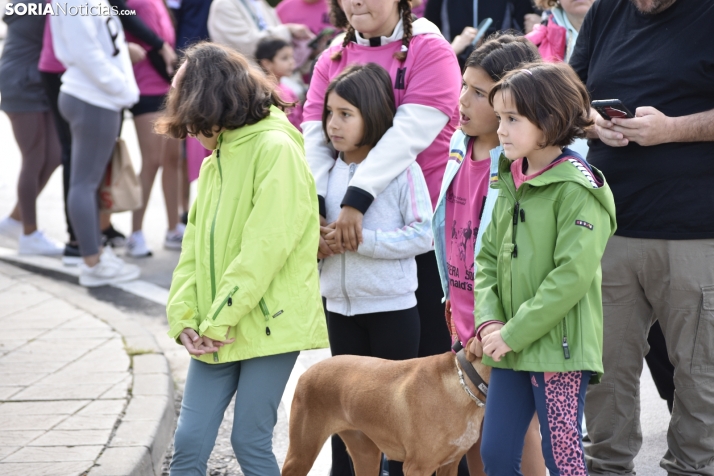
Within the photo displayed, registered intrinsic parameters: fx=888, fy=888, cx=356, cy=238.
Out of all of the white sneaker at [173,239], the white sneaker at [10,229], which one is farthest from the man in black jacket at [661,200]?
the white sneaker at [10,229]

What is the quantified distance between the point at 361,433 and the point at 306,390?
0.97ft

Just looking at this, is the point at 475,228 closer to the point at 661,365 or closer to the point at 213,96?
the point at 213,96

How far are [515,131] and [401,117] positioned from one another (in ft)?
2.86

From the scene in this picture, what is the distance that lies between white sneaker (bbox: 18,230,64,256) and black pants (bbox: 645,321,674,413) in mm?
5206

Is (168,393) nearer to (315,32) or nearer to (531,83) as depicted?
(531,83)

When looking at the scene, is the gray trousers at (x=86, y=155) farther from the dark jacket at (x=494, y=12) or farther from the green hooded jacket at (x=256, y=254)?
the green hooded jacket at (x=256, y=254)

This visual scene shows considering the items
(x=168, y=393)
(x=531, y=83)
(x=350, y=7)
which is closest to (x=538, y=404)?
(x=531, y=83)

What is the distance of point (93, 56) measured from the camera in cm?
636

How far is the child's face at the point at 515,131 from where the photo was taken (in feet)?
9.67

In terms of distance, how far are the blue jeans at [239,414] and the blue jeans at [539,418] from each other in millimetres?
791

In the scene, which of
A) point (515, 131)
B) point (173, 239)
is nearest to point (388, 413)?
point (515, 131)

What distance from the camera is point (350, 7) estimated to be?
3.86 meters

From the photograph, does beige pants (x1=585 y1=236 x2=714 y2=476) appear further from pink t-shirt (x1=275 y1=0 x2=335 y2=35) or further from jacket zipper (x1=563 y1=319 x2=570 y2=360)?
pink t-shirt (x1=275 y1=0 x2=335 y2=35)

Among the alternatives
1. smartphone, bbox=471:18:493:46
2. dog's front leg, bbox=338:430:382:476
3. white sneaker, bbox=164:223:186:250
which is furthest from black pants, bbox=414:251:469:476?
white sneaker, bbox=164:223:186:250
